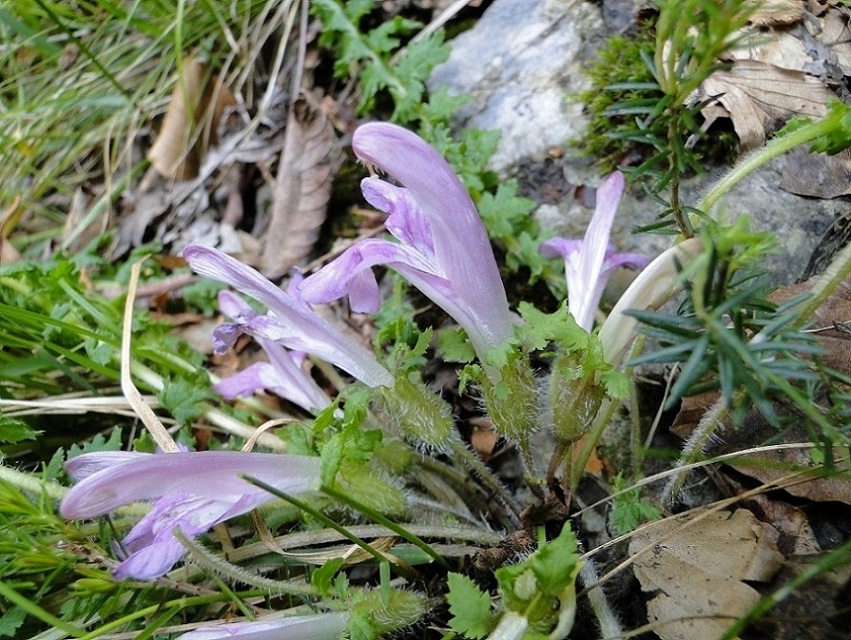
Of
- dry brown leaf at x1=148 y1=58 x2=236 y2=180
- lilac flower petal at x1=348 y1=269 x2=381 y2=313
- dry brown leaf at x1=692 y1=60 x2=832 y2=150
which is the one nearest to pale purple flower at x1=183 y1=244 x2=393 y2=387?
lilac flower petal at x1=348 y1=269 x2=381 y2=313

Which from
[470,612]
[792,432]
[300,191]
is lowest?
[792,432]

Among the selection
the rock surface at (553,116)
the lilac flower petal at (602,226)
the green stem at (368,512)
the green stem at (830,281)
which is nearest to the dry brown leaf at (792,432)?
the green stem at (830,281)

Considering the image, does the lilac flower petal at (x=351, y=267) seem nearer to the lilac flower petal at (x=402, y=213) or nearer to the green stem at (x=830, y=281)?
the lilac flower petal at (x=402, y=213)

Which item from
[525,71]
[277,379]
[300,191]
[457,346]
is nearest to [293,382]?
[277,379]

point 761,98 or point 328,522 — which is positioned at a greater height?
point 328,522

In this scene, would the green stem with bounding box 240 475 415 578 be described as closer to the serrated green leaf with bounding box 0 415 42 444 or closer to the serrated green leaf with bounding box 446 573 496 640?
the serrated green leaf with bounding box 446 573 496 640

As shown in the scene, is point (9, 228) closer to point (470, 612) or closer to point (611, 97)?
point (611, 97)
